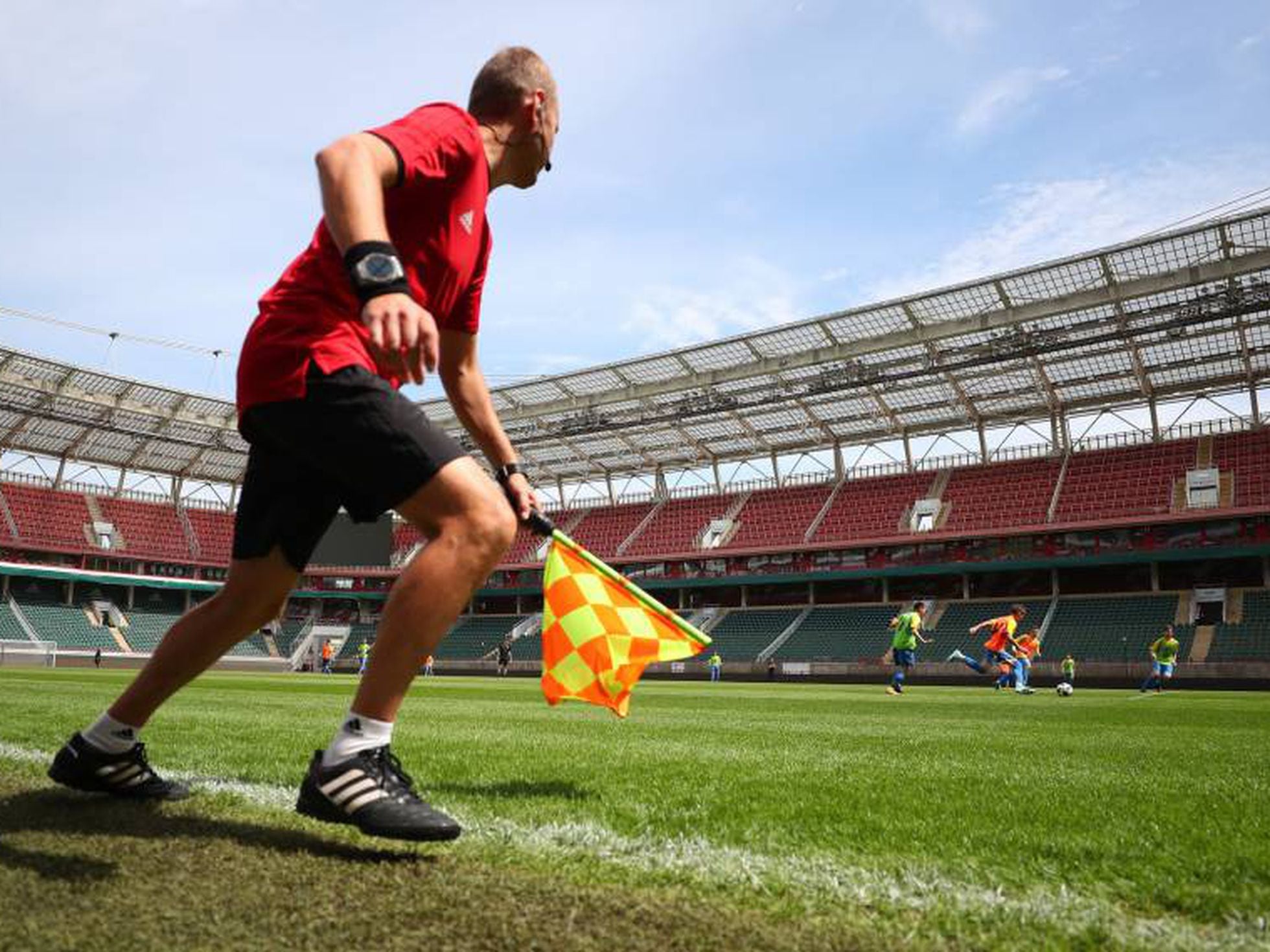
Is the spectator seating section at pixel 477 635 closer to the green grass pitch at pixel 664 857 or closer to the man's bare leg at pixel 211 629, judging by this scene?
the green grass pitch at pixel 664 857

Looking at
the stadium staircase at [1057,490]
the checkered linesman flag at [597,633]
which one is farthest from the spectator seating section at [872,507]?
the checkered linesman flag at [597,633]

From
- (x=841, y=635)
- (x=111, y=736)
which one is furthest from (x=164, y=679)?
(x=841, y=635)

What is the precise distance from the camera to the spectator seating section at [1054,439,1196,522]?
33938 millimetres

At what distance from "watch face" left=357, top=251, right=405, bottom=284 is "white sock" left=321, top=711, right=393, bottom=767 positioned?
1060mm

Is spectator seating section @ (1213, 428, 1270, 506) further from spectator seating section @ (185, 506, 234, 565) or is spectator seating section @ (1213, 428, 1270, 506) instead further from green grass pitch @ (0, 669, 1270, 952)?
spectator seating section @ (185, 506, 234, 565)

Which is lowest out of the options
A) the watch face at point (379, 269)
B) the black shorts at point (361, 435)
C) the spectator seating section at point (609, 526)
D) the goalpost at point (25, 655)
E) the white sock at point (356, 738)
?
the goalpost at point (25, 655)

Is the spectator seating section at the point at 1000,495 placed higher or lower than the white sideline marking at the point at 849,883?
higher

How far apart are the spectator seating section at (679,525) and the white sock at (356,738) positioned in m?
42.0

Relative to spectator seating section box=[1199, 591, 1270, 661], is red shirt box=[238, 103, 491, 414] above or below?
above

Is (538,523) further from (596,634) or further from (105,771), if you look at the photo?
(105,771)

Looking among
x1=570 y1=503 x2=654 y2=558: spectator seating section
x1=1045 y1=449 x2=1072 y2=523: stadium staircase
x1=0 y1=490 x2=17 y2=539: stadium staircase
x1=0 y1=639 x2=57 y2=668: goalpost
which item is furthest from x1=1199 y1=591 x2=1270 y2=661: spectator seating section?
x1=0 y1=490 x2=17 y2=539: stadium staircase

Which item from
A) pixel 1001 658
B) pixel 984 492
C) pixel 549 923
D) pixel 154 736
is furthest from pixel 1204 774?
pixel 984 492

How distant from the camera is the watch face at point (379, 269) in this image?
2.08 meters

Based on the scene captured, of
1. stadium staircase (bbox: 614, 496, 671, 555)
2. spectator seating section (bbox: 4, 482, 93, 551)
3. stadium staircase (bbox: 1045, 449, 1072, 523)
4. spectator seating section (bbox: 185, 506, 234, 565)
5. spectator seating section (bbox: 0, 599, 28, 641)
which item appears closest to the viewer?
stadium staircase (bbox: 1045, 449, 1072, 523)
